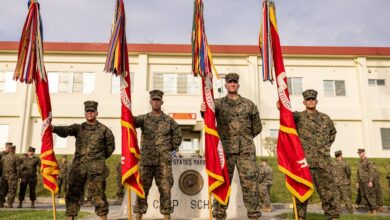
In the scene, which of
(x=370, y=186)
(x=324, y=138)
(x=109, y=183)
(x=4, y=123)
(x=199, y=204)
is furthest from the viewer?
(x=4, y=123)

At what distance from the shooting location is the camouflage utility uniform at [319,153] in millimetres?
5348

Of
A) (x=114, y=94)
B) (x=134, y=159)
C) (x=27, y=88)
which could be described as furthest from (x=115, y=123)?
(x=134, y=159)

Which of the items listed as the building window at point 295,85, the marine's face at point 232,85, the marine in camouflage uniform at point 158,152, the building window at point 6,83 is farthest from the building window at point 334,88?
the building window at point 6,83

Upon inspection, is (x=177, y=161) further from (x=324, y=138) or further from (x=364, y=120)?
(x=364, y=120)

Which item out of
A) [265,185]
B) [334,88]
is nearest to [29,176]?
[265,185]

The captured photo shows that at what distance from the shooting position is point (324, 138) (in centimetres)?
570

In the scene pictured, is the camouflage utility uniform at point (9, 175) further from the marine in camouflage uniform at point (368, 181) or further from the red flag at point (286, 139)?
the marine in camouflage uniform at point (368, 181)

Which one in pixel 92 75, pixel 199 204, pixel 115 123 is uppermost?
pixel 92 75

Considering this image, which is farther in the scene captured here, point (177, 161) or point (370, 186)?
point (370, 186)

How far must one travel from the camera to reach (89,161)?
5.64m

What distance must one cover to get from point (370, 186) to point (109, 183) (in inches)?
388

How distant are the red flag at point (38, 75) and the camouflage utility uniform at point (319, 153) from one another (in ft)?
13.7

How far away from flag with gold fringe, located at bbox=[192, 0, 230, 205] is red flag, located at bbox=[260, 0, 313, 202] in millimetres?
966

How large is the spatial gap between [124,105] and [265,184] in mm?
6145
